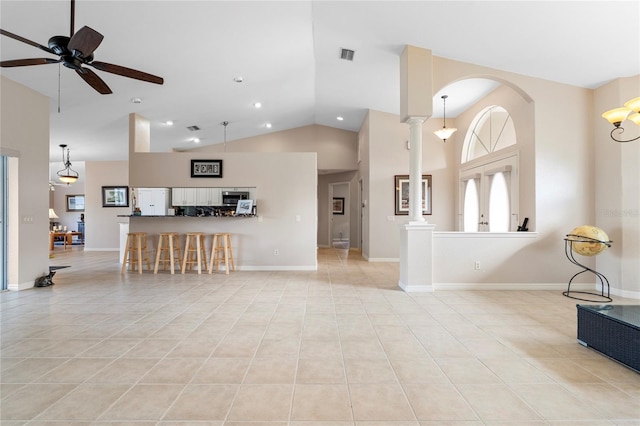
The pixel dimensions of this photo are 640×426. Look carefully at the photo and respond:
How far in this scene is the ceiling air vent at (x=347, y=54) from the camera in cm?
528

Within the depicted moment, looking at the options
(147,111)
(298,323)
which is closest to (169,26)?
(147,111)

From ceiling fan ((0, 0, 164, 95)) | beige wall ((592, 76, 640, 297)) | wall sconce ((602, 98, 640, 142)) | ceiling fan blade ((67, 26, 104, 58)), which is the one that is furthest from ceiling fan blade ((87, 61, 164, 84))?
beige wall ((592, 76, 640, 297))

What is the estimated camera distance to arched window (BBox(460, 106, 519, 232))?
230 inches

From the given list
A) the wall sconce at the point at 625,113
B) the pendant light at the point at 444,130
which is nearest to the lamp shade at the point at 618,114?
the wall sconce at the point at 625,113

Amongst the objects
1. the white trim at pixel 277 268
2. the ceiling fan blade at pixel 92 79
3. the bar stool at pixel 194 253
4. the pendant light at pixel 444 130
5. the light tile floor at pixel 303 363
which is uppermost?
the pendant light at pixel 444 130

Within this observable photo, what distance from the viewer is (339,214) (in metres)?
12.2

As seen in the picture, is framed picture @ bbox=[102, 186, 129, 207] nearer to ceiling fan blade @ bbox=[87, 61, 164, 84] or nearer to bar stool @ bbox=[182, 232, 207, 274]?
bar stool @ bbox=[182, 232, 207, 274]

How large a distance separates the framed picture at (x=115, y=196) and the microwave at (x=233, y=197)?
206 inches

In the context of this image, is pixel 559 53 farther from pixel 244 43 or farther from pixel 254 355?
pixel 254 355

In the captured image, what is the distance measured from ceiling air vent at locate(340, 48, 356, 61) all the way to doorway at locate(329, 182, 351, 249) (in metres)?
5.73

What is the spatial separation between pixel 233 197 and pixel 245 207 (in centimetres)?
41

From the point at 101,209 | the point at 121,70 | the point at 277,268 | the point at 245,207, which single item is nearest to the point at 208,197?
the point at 245,207

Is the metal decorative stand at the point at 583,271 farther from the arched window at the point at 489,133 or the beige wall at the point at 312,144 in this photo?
the beige wall at the point at 312,144

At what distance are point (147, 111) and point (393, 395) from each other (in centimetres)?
690
